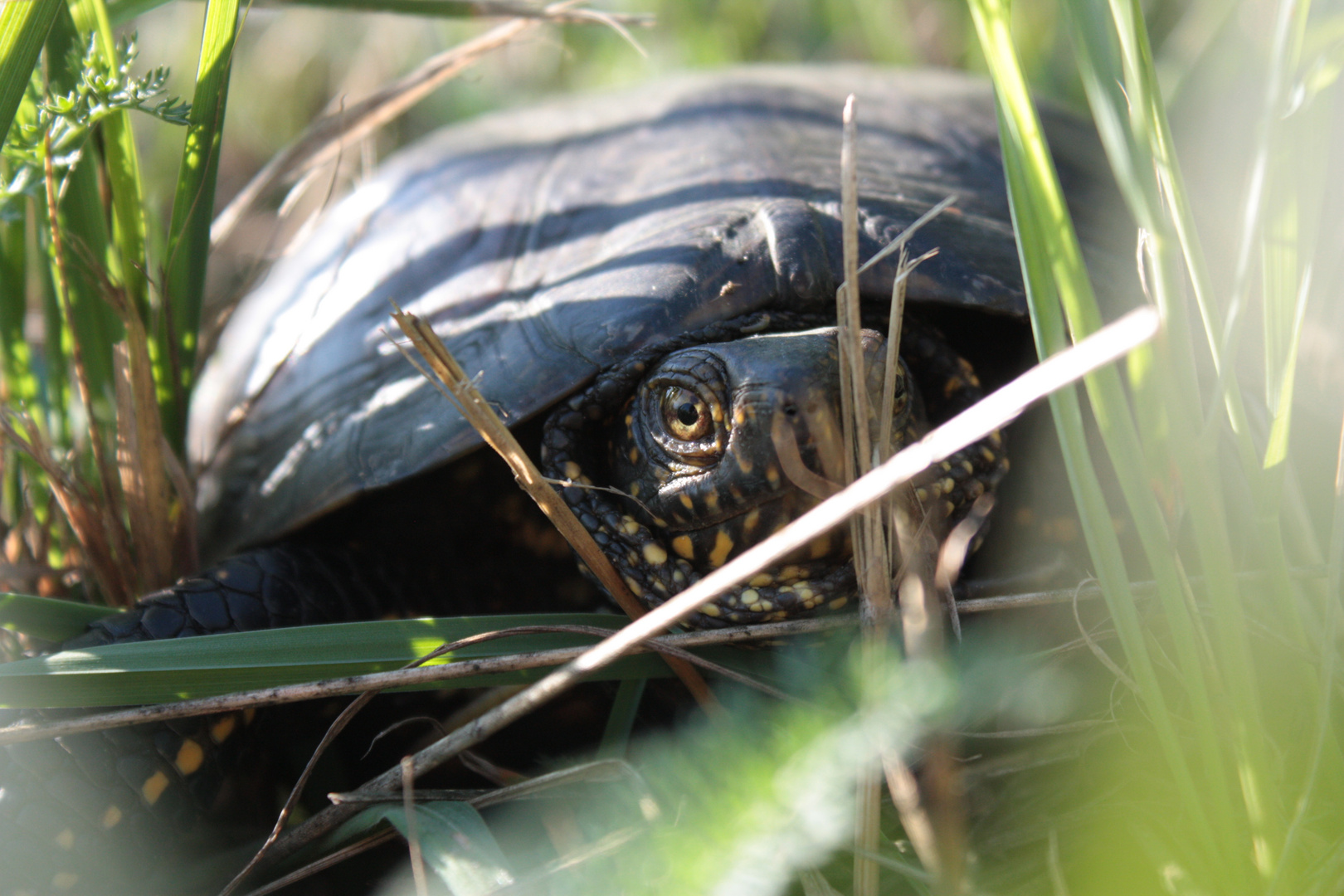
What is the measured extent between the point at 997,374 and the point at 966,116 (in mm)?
763

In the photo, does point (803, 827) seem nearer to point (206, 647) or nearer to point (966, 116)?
point (206, 647)

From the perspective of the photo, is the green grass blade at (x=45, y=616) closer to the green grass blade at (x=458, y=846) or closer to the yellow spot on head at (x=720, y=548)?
the green grass blade at (x=458, y=846)

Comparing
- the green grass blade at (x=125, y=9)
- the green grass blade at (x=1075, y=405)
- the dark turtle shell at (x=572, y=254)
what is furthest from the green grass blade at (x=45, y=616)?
the green grass blade at (x=1075, y=405)

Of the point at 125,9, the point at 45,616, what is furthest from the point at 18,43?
the point at 45,616

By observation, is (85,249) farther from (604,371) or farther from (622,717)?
(622,717)

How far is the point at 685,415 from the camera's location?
1.20m

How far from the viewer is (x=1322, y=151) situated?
35.4 inches

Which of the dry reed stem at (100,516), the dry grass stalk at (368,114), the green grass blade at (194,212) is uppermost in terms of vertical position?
the dry grass stalk at (368,114)

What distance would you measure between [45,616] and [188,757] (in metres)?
0.27

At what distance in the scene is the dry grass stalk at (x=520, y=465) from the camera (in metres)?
1.05

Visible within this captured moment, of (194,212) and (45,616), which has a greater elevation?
(194,212)

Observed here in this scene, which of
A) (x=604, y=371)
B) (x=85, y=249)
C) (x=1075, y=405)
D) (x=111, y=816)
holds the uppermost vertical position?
(x=85, y=249)

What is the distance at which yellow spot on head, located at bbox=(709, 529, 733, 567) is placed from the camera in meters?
1.19

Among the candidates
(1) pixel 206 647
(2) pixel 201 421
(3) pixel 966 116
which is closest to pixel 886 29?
(3) pixel 966 116
